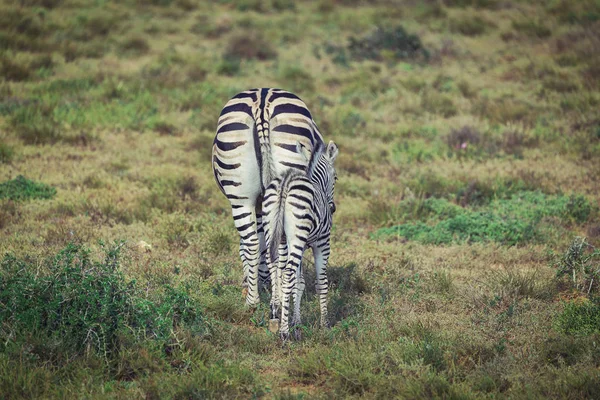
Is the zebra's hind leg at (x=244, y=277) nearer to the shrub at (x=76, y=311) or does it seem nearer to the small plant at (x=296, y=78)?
the shrub at (x=76, y=311)

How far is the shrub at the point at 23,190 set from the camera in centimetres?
923

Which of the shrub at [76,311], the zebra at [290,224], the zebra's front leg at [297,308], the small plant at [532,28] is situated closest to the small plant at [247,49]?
the small plant at [532,28]

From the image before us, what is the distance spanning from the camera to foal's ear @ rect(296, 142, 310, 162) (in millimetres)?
6008

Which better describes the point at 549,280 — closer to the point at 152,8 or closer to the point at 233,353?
the point at 233,353

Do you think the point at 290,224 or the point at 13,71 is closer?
the point at 290,224

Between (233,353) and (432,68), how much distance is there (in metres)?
12.4

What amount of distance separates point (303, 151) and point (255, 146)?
44cm

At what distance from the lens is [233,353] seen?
5531mm

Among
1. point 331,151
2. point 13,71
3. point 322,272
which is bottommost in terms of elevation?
point 322,272

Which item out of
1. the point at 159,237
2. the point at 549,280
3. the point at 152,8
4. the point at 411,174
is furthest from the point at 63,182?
the point at 152,8

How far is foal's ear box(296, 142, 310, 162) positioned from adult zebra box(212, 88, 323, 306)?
0.09 ft

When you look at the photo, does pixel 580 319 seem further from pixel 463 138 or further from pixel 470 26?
pixel 470 26

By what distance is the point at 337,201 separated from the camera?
989 centimetres

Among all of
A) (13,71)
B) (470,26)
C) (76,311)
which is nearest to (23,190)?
(76,311)
